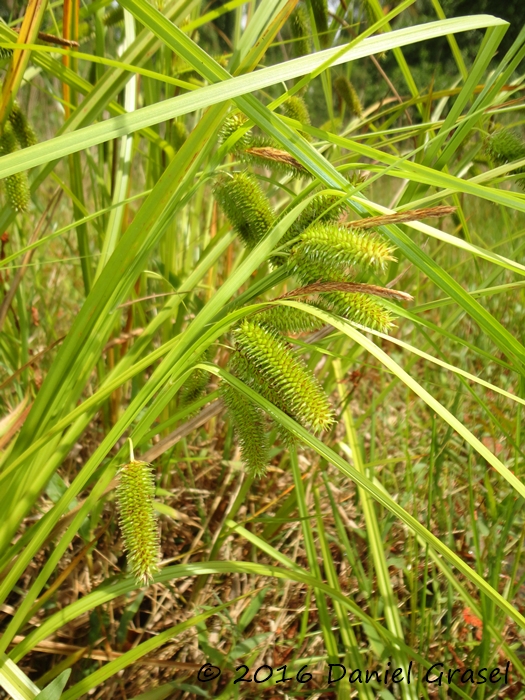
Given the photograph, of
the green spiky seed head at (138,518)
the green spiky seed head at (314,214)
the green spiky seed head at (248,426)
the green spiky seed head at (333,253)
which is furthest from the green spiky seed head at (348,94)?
the green spiky seed head at (138,518)

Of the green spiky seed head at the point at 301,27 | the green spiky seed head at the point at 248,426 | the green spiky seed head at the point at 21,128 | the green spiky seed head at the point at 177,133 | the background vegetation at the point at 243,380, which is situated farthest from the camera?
the green spiky seed head at the point at 177,133

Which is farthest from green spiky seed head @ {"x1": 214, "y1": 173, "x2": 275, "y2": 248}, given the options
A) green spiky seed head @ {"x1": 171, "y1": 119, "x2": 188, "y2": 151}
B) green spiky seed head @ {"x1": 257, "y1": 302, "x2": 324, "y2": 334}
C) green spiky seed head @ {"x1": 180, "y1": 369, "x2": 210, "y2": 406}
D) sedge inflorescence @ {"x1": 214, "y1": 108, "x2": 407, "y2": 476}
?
green spiky seed head @ {"x1": 171, "y1": 119, "x2": 188, "y2": 151}

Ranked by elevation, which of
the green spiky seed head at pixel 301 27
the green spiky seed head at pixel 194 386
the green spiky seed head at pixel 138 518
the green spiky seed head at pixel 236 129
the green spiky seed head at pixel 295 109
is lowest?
the green spiky seed head at pixel 138 518

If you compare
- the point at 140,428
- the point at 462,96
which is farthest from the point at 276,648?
the point at 462,96

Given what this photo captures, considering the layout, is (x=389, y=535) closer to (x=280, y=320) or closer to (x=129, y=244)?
(x=280, y=320)

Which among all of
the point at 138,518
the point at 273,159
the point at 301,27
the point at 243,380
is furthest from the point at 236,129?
the point at 138,518

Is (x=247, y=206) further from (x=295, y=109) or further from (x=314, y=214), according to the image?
(x=295, y=109)

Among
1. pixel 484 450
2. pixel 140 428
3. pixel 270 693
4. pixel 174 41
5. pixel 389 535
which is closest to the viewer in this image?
pixel 484 450

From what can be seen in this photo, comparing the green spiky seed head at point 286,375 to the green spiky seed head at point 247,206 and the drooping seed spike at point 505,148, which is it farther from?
the drooping seed spike at point 505,148

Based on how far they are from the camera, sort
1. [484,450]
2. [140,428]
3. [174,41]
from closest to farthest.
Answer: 1. [484,450]
2. [174,41]
3. [140,428]
